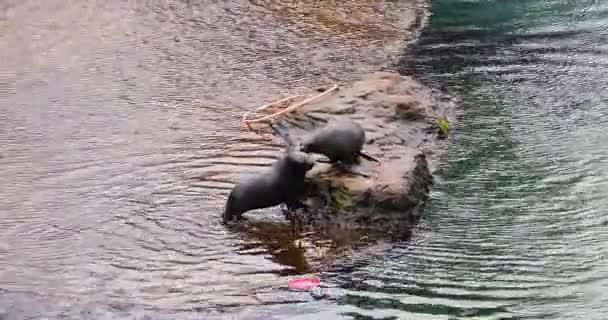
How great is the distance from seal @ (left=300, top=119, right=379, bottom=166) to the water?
2.11ft

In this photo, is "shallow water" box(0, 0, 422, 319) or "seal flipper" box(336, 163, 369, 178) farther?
"seal flipper" box(336, 163, 369, 178)

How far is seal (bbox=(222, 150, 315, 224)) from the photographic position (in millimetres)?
5852

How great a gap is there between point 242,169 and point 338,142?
964 mm

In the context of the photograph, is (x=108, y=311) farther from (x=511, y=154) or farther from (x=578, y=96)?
(x=578, y=96)

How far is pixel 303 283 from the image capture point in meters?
5.20

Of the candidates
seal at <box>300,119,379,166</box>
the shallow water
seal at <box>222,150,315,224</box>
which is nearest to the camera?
the shallow water

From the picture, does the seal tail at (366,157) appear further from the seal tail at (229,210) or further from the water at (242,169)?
the seal tail at (229,210)

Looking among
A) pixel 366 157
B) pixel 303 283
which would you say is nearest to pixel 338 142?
pixel 366 157

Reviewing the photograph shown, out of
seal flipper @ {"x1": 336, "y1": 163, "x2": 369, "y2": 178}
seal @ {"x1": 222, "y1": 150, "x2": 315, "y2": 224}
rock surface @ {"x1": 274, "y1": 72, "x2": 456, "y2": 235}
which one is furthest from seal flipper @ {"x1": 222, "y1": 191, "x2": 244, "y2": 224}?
seal flipper @ {"x1": 336, "y1": 163, "x2": 369, "y2": 178}

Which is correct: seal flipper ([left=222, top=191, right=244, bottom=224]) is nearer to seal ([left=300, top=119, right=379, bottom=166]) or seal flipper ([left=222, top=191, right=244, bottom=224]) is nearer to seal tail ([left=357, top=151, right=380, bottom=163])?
seal ([left=300, top=119, right=379, bottom=166])

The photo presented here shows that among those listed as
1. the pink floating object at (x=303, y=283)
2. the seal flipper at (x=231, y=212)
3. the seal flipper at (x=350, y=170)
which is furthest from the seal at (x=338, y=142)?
the pink floating object at (x=303, y=283)

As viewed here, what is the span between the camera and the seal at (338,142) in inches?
239

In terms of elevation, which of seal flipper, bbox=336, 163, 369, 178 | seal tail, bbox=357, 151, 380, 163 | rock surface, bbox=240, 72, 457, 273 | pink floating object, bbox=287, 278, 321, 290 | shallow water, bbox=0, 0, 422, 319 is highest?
seal tail, bbox=357, 151, 380, 163

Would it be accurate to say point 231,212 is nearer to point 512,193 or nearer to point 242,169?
point 242,169
